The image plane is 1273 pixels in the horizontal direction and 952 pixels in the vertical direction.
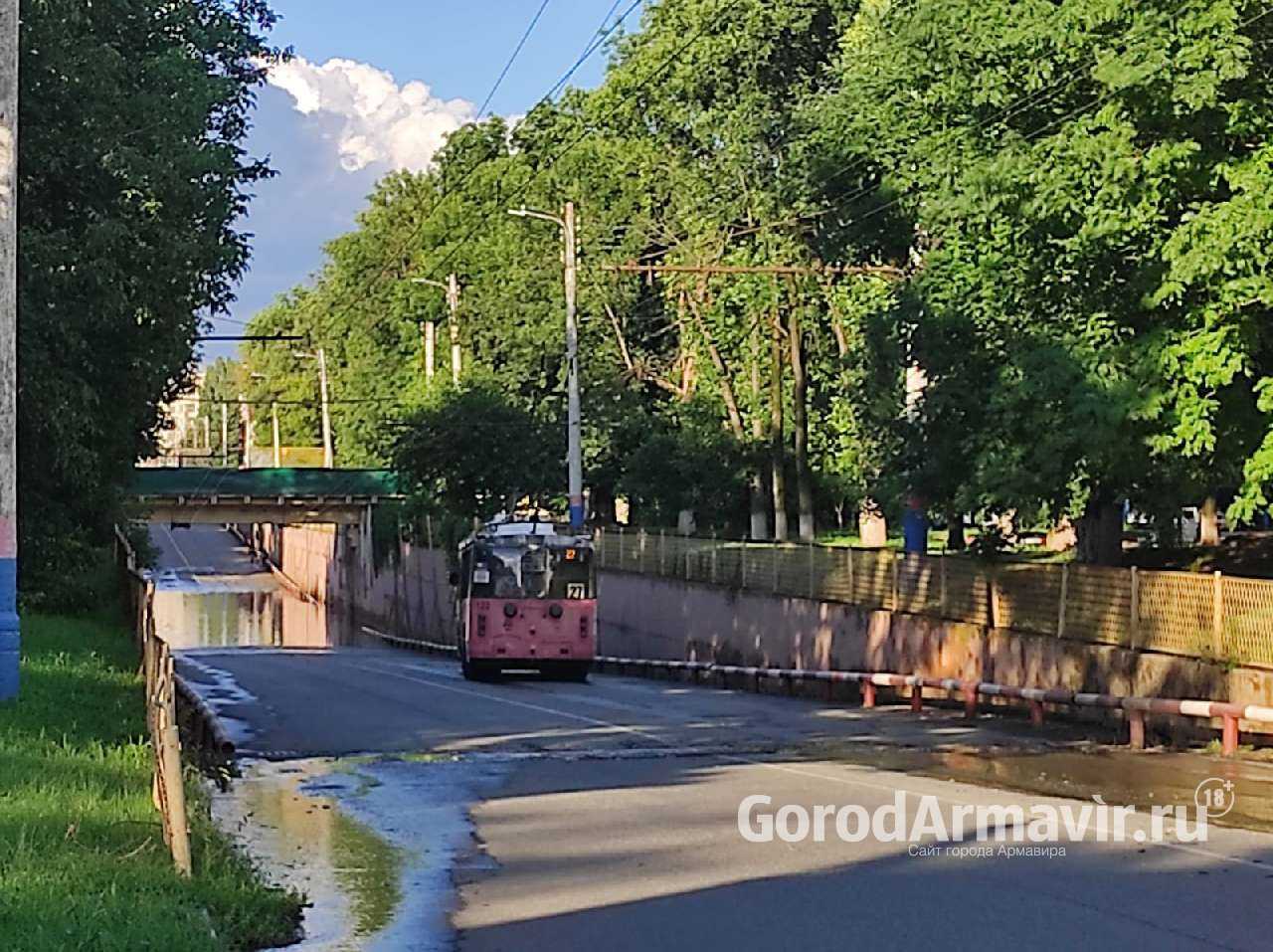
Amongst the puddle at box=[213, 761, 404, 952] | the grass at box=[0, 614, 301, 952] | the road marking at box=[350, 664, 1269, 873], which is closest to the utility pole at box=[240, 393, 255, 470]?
the road marking at box=[350, 664, 1269, 873]

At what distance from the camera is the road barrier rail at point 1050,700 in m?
20.5

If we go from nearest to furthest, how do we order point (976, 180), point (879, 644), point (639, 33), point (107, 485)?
point (976, 180)
point (879, 644)
point (107, 485)
point (639, 33)

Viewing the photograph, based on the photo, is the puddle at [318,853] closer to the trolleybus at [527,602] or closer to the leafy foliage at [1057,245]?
the leafy foliage at [1057,245]

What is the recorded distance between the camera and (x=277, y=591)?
120438 millimetres

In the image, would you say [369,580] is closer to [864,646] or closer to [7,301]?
[864,646]

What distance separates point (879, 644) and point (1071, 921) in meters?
24.6

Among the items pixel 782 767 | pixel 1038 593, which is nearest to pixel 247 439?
pixel 1038 593

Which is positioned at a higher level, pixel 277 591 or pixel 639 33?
pixel 639 33

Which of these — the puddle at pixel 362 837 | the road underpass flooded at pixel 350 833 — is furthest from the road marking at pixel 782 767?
the road underpass flooded at pixel 350 833

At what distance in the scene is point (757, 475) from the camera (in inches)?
2349

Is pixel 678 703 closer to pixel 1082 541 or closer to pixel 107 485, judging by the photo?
pixel 1082 541

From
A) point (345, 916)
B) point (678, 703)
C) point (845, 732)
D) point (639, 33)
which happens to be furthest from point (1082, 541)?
point (639, 33)

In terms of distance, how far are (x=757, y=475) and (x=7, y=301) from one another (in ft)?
139

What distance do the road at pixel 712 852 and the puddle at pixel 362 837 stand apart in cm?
6
